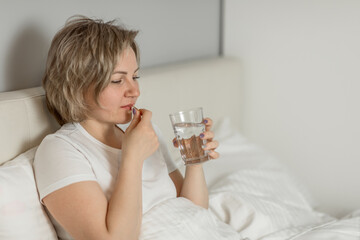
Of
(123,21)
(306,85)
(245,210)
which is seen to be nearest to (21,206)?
(245,210)

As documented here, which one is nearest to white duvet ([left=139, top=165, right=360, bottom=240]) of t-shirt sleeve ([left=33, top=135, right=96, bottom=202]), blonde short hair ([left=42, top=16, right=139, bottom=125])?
t-shirt sleeve ([left=33, top=135, right=96, bottom=202])

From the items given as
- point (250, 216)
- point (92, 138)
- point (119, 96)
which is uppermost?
point (119, 96)

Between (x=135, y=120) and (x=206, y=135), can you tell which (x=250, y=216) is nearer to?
(x=206, y=135)

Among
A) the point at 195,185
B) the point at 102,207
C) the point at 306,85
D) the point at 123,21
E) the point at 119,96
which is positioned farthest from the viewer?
the point at 306,85

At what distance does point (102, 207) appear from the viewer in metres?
1.17

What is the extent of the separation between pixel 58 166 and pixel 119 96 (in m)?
0.25

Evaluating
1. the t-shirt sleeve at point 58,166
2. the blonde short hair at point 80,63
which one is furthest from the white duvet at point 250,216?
the blonde short hair at point 80,63

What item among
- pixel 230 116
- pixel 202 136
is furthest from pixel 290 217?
pixel 230 116

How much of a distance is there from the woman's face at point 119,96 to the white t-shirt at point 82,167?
0.07m

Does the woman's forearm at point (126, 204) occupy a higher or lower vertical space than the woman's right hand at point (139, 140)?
lower

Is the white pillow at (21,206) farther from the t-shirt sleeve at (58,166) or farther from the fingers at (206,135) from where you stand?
the fingers at (206,135)

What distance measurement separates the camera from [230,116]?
7.88 feet

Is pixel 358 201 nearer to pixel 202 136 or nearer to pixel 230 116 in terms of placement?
pixel 230 116

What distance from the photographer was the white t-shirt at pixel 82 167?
1.18 metres
